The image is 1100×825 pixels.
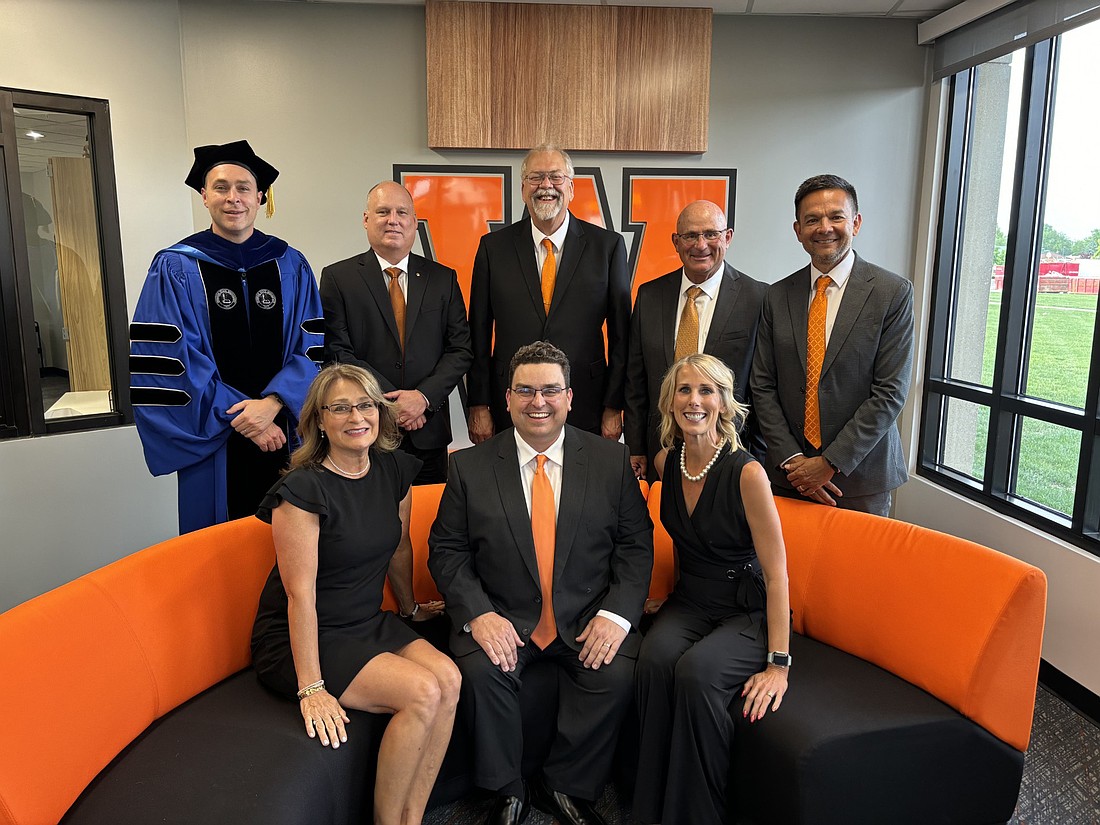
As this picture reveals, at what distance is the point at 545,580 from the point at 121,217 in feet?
10.6

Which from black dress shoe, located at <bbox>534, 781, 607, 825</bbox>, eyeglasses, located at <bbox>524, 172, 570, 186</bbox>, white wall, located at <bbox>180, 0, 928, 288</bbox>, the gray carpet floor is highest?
white wall, located at <bbox>180, 0, 928, 288</bbox>

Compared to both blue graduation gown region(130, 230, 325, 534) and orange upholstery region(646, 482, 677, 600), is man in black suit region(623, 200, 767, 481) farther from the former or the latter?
blue graduation gown region(130, 230, 325, 534)

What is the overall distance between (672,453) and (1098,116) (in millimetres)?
2478

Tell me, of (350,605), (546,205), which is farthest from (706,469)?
(546,205)

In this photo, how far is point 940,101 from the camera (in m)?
4.29

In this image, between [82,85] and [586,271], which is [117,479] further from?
[586,271]

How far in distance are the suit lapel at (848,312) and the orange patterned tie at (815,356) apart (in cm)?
3

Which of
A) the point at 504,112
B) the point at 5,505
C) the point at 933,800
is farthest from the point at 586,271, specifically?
the point at 5,505

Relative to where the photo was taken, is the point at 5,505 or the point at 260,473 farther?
the point at 5,505

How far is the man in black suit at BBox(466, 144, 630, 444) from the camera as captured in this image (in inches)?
117

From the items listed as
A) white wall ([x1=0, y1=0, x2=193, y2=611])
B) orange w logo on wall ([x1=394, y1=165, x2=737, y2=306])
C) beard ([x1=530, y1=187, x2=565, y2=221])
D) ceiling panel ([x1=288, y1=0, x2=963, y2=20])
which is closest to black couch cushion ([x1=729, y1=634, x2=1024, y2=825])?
beard ([x1=530, y1=187, x2=565, y2=221])

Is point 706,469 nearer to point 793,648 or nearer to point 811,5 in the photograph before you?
point 793,648

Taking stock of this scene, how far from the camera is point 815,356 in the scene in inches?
107

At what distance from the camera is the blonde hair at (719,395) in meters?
2.27
